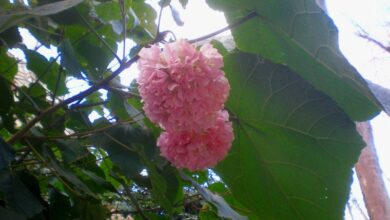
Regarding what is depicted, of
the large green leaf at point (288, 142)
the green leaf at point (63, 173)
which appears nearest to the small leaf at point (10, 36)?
the green leaf at point (63, 173)

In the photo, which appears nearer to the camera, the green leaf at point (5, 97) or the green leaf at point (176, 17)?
the green leaf at point (5, 97)

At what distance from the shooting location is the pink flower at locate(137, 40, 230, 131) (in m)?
0.71

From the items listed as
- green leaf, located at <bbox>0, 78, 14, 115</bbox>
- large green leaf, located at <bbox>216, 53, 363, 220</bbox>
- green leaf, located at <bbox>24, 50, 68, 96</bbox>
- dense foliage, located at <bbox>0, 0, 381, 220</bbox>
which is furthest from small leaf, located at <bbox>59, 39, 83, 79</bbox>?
large green leaf, located at <bbox>216, 53, 363, 220</bbox>

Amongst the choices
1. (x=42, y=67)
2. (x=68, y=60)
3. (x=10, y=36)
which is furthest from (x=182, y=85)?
(x=42, y=67)

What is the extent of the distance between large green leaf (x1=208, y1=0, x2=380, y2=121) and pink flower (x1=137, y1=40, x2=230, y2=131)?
13cm

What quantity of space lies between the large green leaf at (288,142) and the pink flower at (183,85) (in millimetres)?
153

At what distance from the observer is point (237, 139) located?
95cm

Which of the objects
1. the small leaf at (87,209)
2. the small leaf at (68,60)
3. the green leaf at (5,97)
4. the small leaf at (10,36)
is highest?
the small leaf at (10,36)

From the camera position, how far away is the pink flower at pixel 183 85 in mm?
712

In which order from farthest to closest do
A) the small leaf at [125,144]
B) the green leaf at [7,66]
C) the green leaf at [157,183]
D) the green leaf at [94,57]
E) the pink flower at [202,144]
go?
the green leaf at [7,66] < the green leaf at [94,57] < the small leaf at [125,144] < the green leaf at [157,183] < the pink flower at [202,144]

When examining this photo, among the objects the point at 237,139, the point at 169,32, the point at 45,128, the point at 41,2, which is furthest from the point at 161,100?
the point at 45,128

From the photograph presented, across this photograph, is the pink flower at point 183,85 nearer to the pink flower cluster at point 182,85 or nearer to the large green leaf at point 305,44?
the pink flower cluster at point 182,85

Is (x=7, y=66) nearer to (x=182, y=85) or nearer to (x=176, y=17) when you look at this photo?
(x=176, y=17)

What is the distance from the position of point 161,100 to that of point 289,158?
0.35 meters
